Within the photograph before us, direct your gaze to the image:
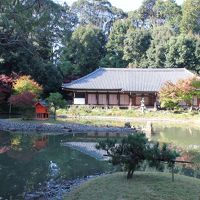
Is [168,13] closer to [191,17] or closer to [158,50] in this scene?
[191,17]

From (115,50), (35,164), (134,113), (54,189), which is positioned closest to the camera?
(54,189)

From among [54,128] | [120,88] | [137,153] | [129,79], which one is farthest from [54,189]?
[129,79]

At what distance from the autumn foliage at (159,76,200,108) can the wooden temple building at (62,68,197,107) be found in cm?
355

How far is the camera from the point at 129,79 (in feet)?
137

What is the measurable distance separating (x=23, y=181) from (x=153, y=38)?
43.3 meters

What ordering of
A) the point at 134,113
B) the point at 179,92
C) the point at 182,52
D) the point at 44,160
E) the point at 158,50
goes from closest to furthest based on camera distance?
the point at 44,160 → the point at 134,113 → the point at 179,92 → the point at 182,52 → the point at 158,50

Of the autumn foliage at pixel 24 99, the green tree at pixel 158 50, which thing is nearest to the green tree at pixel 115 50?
the green tree at pixel 158 50

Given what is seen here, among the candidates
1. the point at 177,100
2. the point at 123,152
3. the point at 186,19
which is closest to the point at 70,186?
the point at 123,152

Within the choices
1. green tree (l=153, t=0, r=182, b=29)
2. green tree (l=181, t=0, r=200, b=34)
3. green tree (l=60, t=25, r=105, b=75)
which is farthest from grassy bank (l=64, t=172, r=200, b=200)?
green tree (l=153, t=0, r=182, b=29)

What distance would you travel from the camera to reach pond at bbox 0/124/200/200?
1110 cm

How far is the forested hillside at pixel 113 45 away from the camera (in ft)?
125

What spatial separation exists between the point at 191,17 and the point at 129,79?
2274 centimetres

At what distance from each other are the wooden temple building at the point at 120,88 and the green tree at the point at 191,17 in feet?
63.2

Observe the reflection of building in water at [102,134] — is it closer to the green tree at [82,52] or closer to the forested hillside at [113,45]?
the forested hillside at [113,45]
